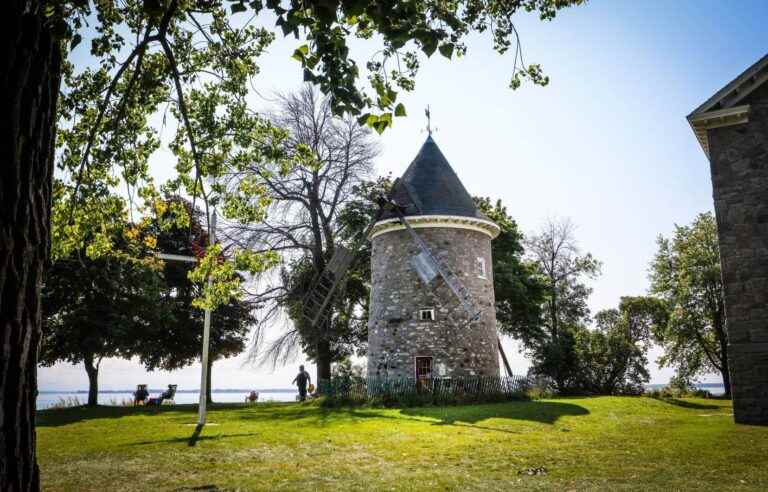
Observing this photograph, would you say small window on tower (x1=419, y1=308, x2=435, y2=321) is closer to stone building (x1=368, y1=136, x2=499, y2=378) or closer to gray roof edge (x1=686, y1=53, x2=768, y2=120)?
stone building (x1=368, y1=136, x2=499, y2=378)

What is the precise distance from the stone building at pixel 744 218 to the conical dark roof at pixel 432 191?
1176cm

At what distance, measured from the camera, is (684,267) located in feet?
122

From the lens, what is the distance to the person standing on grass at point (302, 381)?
28766 millimetres

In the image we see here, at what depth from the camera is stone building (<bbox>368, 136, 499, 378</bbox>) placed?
2561 centimetres

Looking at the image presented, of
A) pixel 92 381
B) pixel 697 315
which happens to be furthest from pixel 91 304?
pixel 697 315

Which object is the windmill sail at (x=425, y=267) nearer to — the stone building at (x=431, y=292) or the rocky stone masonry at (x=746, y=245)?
the stone building at (x=431, y=292)

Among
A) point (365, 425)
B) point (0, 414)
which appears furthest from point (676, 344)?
point (0, 414)

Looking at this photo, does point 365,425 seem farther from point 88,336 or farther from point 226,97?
point 88,336

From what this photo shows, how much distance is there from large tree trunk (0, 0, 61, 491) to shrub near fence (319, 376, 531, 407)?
19.4 meters

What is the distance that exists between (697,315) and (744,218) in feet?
75.2

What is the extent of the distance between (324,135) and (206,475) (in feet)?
81.6

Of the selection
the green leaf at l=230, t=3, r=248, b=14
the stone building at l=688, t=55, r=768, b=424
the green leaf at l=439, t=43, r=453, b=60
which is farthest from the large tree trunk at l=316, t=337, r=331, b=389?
the green leaf at l=439, t=43, r=453, b=60

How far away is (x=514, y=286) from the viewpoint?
3188 cm

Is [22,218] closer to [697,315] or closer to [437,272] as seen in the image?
[437,272]
